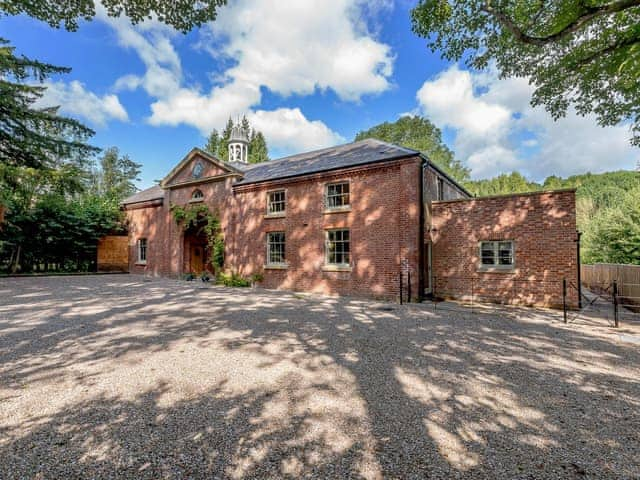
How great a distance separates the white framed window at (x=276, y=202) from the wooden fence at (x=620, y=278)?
12.8 meters

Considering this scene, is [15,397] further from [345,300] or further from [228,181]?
[228,181]

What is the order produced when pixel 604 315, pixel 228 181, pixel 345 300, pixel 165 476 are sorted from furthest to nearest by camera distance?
1. pixel 228 181
2. pixel 345 300
3. pixel 604 315
4. pixel 165 476

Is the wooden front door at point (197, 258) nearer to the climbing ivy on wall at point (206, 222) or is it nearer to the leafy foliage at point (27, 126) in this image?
→ the climbing ivy on wall at point (206, 222)

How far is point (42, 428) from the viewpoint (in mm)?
2988

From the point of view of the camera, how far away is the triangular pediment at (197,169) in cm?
1716

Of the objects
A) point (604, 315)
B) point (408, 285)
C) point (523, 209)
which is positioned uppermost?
point (523, 209)

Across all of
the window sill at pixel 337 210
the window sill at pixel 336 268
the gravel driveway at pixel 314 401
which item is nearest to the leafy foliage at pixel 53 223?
the gravel driveway at pixel 314 401

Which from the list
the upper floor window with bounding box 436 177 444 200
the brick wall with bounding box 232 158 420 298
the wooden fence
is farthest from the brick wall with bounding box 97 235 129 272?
the wooden fence

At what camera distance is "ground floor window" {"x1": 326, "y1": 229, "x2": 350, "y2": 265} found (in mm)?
13109

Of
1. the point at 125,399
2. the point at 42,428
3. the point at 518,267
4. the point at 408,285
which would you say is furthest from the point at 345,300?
the point at 42,428

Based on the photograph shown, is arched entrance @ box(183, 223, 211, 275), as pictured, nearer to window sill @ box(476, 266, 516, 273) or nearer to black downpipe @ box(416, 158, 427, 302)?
black downpipe @ box(416, 158, 427, 302)

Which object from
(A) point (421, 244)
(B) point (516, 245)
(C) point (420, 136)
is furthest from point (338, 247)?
(C) point (420, 136)

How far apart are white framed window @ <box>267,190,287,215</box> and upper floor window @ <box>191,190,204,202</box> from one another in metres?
5.22

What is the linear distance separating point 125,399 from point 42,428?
75 centimetres
